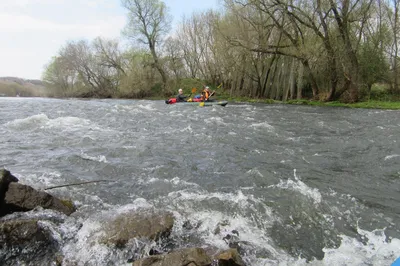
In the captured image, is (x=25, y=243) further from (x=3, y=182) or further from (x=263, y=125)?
(x=263, y=125)

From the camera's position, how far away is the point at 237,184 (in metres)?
6.17

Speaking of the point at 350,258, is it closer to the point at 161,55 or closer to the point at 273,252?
the point at 273,252

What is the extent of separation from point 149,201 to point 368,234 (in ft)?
11.3

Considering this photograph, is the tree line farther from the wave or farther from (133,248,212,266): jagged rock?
(133,248,212,266): jagged rock

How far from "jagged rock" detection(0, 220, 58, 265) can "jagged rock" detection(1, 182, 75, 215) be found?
594 mm

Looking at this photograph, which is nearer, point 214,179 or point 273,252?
point 273,252

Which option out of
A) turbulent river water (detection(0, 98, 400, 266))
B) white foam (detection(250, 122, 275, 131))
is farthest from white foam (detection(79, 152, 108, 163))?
white foam (detection(250, 122, 275, 131))

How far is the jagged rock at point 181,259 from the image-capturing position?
326 cm

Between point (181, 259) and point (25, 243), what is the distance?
2.06 metres

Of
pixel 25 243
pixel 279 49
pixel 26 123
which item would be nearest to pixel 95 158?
pixel 25 243

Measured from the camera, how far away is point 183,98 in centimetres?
2425

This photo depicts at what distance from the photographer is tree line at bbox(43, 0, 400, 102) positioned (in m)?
21.7

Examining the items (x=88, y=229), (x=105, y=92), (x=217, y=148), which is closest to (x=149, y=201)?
(x=88, y=229)

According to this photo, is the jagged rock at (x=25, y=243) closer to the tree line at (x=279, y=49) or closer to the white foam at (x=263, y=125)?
the white foam at (x=263, y=125)
